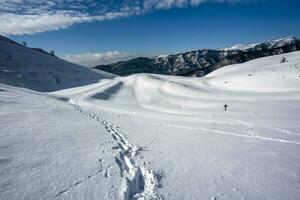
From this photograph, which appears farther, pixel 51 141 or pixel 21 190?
pixel 51 141

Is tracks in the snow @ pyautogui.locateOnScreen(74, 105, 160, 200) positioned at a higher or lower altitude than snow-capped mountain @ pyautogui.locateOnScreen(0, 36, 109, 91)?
lower

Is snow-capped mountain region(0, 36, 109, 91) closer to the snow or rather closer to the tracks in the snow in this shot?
the snow

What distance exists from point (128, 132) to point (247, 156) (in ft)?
23.1

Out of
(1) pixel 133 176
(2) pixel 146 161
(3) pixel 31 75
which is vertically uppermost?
(3) pixel 31 75

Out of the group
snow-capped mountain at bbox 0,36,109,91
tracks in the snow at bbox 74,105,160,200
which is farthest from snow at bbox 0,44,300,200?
snow-capped mountain at bbox 0,36,109,91

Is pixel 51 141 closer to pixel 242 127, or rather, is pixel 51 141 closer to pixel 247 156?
pixel 247 156

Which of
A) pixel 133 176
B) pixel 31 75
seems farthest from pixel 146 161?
pixel 31 75

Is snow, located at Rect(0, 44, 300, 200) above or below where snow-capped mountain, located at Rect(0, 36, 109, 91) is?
below

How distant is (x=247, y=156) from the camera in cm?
1166

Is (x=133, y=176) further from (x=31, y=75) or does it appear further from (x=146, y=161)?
(x=31, y=75)

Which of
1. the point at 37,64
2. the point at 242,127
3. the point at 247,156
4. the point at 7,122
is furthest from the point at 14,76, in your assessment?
the point at 247,156

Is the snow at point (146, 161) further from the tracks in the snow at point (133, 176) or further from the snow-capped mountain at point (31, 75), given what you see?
the snow-capped mountain at point (31, 75)

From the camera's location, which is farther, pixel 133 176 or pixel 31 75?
pixel 31 75

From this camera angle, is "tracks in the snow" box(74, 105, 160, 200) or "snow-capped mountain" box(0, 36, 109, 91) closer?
"tracks in the snow" box(74, 105, 160, 200)
